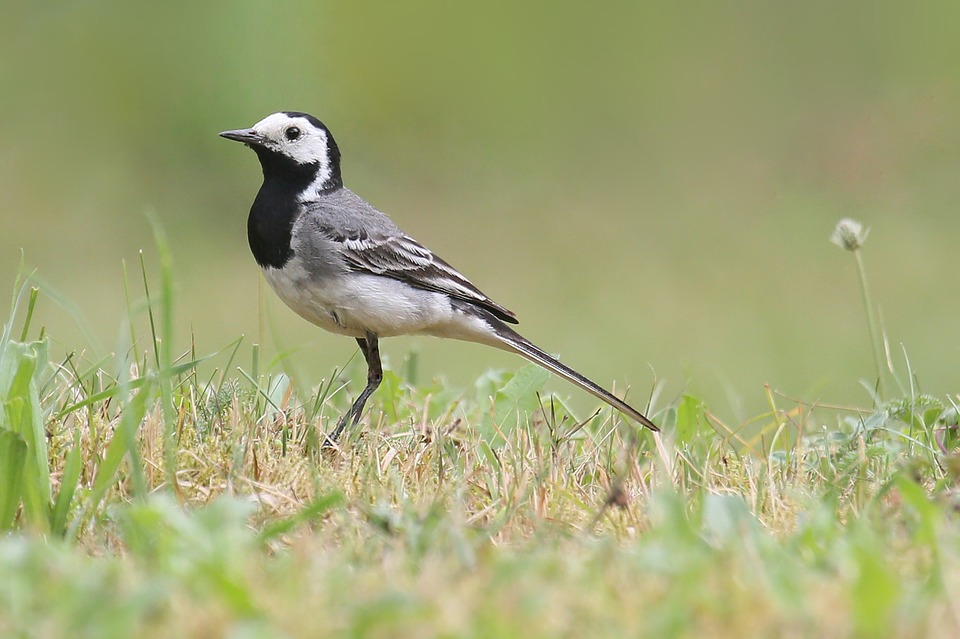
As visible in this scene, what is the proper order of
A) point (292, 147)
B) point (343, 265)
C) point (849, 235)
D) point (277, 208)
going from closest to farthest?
point (849, 235) → point (343, 265) → point (277, 208) → point (292, 147)

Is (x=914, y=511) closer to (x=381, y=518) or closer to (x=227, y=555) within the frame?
(x=381, y=518)

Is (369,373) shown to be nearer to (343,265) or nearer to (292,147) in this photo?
(343,265)

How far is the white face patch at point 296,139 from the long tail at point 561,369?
99cm

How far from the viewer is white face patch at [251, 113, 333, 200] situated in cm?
562

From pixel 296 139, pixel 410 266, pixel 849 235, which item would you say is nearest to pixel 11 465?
pixel 410 266

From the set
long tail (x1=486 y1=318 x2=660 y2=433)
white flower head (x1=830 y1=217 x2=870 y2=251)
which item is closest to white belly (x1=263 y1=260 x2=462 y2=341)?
long tail (x1=486 y1=318 x2=660 y2=433)

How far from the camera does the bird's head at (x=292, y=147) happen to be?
5613mm

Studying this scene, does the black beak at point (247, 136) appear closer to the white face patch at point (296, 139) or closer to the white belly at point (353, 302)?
the white face patch at point (296, 139)

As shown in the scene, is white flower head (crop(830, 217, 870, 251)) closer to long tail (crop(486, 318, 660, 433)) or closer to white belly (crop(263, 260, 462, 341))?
long tail (crop(486, 318, 660, 433))

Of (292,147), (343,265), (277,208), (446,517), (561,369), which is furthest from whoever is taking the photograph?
(292,147)

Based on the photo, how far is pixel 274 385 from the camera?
16.0 feet

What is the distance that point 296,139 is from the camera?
5.64m

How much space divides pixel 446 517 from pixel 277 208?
2.63 metres

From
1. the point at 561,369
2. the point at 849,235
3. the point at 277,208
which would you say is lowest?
the point at 561,369
